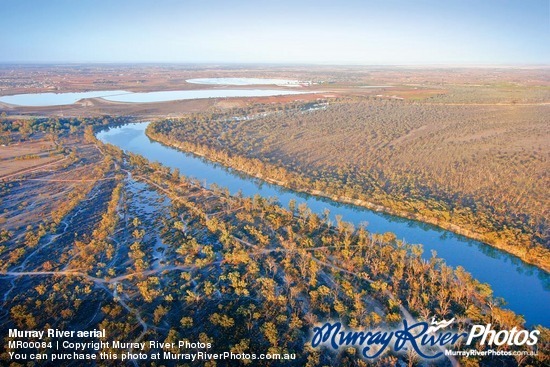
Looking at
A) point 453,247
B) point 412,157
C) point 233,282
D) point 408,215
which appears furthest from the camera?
point 412,157

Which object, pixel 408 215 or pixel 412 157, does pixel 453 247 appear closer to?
pixel 408 215

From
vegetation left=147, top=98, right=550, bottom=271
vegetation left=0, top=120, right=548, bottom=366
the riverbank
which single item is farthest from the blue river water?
vegetation left=0, top=120, right=548, bottom=366

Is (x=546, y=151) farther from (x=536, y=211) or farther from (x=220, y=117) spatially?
(x=220, y=117)

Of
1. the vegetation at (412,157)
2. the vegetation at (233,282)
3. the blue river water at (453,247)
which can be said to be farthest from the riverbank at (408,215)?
the vegetation at (233,282)

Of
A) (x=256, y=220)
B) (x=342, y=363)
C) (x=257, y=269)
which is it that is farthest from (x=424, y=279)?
(x=256, y=220)

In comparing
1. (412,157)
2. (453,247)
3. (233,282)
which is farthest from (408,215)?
(412,157)

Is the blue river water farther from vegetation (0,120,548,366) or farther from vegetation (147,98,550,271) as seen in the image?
vegetation (0,120,548,366)
